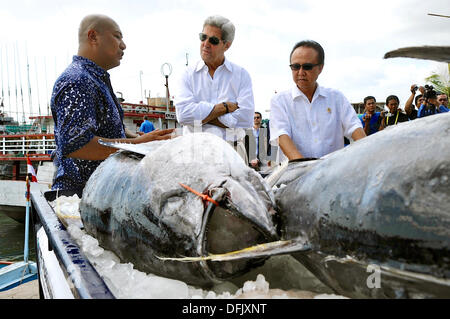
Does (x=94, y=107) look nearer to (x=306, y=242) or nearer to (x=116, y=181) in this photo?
(x=116, y=181)

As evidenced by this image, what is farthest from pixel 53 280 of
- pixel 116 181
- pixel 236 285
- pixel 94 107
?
pixel 94 107

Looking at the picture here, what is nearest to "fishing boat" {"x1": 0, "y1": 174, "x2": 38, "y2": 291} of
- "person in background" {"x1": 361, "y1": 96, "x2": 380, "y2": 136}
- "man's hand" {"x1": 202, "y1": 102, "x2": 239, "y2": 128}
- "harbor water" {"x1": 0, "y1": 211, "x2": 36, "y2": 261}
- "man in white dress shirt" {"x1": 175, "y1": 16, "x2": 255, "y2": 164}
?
"man in white dress shirt" {"x1": 175, "y1": 16, "x2": 255, "y2": 164}

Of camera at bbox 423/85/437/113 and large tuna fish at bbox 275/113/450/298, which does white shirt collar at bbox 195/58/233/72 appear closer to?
large tuna fish at bbox 275/113/450/298

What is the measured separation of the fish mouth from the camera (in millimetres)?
1029

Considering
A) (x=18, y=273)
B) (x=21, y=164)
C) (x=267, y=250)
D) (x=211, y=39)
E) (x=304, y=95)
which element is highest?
(x=211, y=39)

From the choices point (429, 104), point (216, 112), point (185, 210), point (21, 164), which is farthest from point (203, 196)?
point (21, 164)

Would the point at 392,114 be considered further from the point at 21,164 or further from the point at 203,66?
the point at 21,164

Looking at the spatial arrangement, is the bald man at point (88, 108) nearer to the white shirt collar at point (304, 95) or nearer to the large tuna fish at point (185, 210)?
the large tuna fish at point (185, 210)

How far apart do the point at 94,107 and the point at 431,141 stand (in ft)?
6.79

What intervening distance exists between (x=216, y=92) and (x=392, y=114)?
4092 mm

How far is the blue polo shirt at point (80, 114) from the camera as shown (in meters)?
2.23

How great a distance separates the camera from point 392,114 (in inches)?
231

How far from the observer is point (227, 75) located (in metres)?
2.95

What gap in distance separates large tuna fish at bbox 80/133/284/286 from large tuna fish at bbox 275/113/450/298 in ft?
0.52
